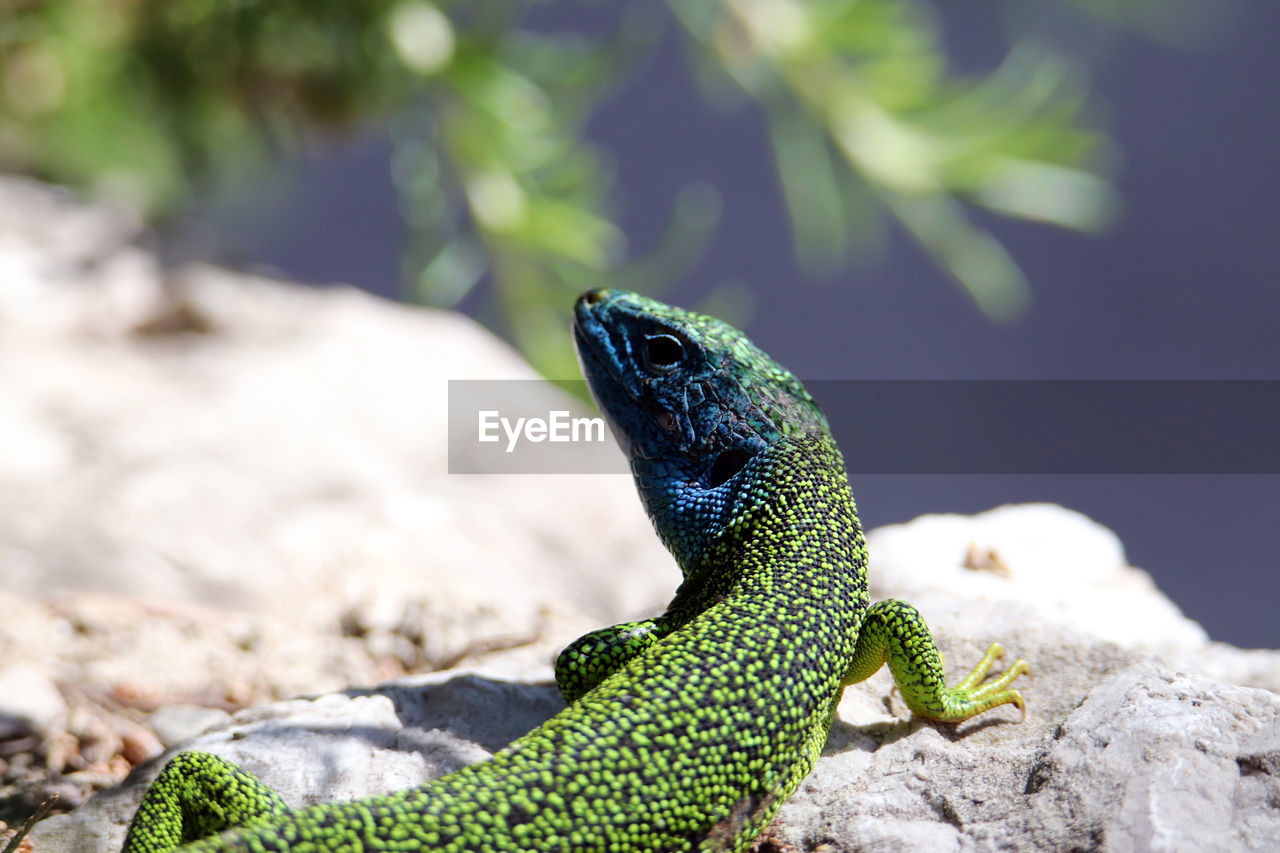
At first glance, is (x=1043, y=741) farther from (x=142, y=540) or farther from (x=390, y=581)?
(x=142, y=540)

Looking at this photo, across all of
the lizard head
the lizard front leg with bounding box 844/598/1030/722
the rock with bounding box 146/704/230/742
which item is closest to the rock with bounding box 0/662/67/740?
the rock with bounding box 146/704/230/742

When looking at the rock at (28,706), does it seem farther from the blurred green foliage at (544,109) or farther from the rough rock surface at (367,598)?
the blurred green foliage at (544,109)

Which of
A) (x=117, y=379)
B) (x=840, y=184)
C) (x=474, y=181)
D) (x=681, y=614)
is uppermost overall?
(x=840, y=184)

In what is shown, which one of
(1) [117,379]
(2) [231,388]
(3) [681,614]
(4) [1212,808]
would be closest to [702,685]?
(3) [681,614]

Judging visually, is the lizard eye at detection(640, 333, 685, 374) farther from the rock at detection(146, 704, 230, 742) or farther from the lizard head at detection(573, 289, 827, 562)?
the rock at detection(146, 704, 230, 742)

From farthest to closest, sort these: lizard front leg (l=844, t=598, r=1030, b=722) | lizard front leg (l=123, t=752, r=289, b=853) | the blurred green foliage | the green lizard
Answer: the blurred green foliage → lizard front leg (l=844, t=598, r=1030, b=722) → lizard front leg (l=123, t=752, r=289, b=853) → the green lizard

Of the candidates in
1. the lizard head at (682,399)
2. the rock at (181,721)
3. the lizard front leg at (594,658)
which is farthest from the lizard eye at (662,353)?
the rock at (181,721)
